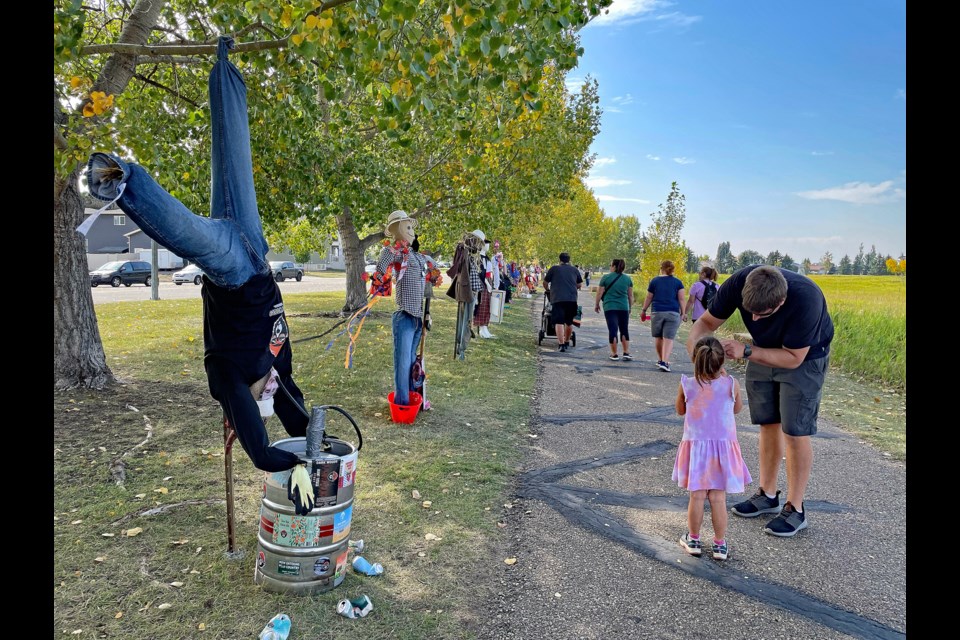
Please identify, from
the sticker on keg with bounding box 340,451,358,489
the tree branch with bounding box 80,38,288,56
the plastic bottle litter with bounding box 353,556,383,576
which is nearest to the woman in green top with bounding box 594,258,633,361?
the tree branch with bounding box 80,38,288,56

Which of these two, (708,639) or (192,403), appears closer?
(708,639)

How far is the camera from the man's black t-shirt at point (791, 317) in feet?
12.8

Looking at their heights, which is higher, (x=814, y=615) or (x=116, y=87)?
(x=116, y=87)

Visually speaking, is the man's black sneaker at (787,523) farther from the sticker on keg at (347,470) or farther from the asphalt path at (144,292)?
the asphalt path at (144,292)

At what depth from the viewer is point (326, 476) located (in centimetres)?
307

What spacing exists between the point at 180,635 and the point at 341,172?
7.57m

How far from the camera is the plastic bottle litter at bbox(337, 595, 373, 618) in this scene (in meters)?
2.99

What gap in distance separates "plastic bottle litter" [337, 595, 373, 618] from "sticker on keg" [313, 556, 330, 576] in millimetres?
204

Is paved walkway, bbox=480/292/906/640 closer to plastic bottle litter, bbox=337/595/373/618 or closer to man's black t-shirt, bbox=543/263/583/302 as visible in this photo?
plastic bottle litter, bbox=337/595/373/618

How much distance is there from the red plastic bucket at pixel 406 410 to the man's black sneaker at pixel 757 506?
3414 millimetres
